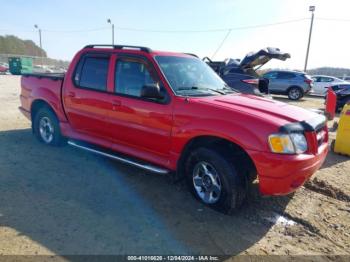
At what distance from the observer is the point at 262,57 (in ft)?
33.7

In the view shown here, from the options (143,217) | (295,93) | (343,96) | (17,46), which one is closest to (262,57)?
(343,96)

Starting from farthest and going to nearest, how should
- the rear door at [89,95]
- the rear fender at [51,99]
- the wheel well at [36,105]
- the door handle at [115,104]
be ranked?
the wheel well at [36,105] < the rear fender at [51,99] < the rear door at [89,95] < the door handle at [115,104]

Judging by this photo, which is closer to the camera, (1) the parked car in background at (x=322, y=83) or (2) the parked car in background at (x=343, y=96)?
(2) the parked car in background at (x=343, y=96)

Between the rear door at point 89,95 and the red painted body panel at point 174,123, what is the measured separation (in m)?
0.02

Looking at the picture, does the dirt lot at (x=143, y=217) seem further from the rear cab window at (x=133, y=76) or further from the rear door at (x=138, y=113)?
the rear cab window at (x=133, y=76)

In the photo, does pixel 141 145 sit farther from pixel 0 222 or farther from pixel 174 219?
pixel 0 222

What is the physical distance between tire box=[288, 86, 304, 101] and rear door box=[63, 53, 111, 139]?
15.1m

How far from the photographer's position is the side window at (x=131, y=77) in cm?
418

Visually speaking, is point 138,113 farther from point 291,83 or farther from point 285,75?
point 285,75

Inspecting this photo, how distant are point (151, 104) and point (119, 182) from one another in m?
1.34

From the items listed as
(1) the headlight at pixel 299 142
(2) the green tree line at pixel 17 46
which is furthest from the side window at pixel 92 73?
(2) the green tree line at pixel 17 46

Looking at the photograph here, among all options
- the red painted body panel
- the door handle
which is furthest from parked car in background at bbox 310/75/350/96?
the door handle

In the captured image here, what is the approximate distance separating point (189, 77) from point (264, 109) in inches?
50.1

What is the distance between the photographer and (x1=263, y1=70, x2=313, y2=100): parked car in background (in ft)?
56.2
